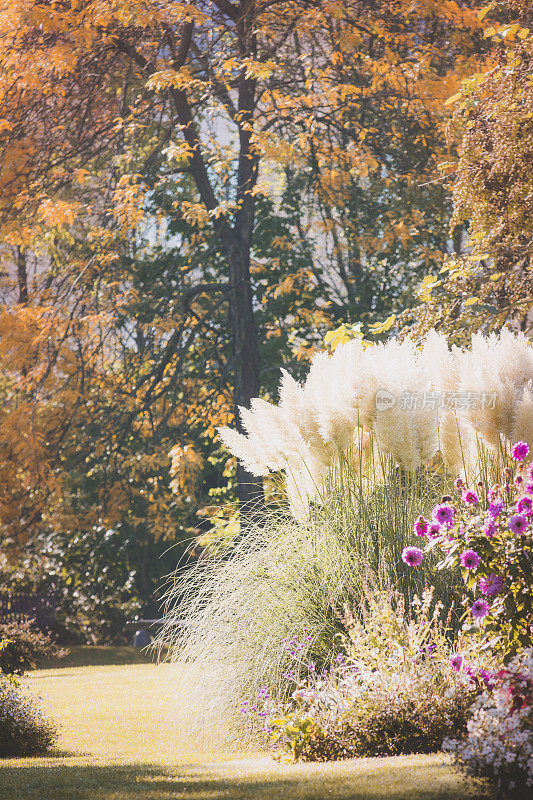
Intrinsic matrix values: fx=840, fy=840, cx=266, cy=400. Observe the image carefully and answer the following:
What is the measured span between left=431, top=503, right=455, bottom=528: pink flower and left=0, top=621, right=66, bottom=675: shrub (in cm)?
539

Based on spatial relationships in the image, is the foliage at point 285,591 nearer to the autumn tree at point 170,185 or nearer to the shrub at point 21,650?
the shrub at point 21,650

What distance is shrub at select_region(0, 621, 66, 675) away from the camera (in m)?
8.62

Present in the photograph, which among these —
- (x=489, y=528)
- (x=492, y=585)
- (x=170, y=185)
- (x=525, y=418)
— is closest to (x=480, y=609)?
(x=492, y=585)

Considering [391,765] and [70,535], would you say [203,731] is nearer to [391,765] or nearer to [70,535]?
[391,765]

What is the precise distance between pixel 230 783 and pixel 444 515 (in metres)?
1.35

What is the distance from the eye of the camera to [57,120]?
9.55 meters

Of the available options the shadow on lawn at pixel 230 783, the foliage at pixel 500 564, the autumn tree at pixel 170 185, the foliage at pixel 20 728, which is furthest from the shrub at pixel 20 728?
the autumn tree at pixel 170 185

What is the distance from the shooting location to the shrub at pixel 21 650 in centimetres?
862

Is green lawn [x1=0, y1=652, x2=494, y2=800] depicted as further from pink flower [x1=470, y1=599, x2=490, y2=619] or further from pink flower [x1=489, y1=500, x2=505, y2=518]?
pink flower [x1=489, y1=500, x2=505, y2=518]

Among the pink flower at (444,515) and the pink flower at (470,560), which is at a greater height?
the pink flower at (444,515)

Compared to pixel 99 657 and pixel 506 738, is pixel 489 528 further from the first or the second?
pixel 99 657

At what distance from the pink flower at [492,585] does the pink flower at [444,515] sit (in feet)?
0.86

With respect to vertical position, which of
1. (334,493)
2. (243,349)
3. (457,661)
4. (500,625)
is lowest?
(457,661)

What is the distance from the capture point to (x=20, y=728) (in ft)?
15.8
